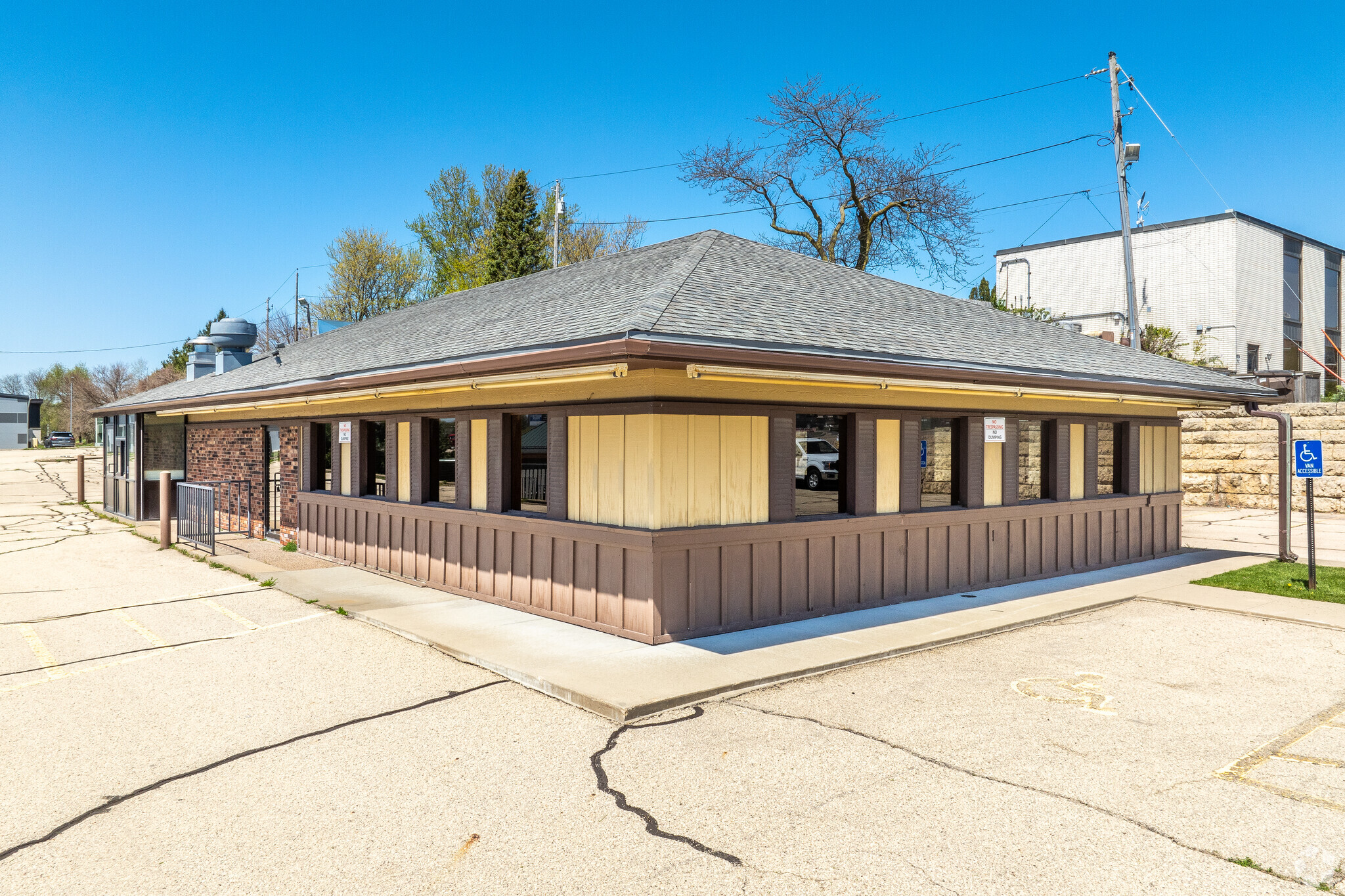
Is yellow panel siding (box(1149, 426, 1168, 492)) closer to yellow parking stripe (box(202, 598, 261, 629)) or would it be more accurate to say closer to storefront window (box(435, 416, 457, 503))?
storefront window (box(435, 416, 457, 503))

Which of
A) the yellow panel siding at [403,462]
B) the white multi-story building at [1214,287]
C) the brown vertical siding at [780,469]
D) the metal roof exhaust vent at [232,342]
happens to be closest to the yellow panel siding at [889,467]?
the brown vertical siding at [780,469]

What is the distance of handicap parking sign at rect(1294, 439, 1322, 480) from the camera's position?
33.3 feet

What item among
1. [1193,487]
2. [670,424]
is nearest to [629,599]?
[670,424]

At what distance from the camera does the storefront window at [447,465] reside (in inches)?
498

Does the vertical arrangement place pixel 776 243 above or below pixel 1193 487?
above

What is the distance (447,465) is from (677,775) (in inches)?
828

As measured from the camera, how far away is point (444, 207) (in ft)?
145

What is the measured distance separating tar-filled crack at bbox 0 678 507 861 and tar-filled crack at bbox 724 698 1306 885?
2.28m

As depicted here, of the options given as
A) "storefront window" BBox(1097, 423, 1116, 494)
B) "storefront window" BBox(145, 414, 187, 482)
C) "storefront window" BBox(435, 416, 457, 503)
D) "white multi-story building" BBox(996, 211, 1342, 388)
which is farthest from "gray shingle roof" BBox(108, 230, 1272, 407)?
"white multi-story building" BBox(996, 211, 1342, 388)

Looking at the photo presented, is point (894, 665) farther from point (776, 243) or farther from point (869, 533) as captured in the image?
point (776, 243)

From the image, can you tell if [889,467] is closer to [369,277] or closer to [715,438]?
[715,438]

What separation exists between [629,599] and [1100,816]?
14.9ft

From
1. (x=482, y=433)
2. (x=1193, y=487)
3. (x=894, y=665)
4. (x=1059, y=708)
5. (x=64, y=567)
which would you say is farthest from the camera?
(x=1193, y=487)

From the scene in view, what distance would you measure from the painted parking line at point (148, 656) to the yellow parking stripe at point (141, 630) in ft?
0.60
